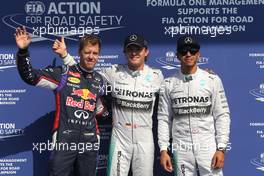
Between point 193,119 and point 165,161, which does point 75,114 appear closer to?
point 165,161

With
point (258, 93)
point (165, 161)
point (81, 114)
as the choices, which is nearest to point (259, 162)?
point (258, 93)

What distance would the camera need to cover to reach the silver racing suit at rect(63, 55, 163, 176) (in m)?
3.47

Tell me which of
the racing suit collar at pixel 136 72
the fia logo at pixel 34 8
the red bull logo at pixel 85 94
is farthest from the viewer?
the fia logo at pixel 34 8

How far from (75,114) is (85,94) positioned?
0.19 m

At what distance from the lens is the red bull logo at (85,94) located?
3.43m

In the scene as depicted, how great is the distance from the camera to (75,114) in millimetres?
3395

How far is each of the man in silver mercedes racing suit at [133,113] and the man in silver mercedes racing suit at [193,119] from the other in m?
0.13

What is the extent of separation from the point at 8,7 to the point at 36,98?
891 mm

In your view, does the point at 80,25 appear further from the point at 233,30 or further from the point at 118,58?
the point at 233,30

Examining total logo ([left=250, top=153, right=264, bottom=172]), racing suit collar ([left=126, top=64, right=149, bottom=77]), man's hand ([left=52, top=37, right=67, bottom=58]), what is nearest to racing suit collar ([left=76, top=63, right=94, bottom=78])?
man's hand ([left=52, top=37, right=67, bottom=58])

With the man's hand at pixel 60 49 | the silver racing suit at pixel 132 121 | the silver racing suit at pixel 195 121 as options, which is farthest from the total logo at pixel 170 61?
the man's hand at pixel 60 49

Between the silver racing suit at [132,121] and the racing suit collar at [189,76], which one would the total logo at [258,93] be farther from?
the silver racing suit at [132,121]

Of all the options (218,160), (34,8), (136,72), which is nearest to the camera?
(218,160)

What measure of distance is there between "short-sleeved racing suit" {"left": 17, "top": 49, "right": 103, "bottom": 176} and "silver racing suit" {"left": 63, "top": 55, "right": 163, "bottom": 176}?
0.19 metres
